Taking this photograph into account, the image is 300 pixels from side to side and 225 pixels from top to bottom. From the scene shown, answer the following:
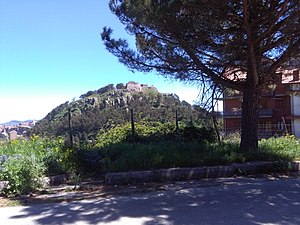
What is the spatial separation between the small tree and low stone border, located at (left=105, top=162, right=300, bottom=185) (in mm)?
1488

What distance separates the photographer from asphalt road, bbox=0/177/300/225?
4.94m

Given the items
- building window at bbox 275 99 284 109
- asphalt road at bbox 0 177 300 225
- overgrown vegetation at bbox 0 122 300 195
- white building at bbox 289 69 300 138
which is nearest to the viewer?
asphalt road at bbox 0 177 300 225

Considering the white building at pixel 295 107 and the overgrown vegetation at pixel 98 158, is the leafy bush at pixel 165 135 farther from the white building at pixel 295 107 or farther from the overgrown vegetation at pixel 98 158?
the white building at pixel 295 107

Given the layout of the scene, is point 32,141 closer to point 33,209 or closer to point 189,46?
point 33,209

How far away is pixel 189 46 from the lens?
31.4ft

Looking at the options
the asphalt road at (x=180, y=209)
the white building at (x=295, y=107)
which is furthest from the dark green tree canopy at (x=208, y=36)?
the white building at (x=295, y=107)

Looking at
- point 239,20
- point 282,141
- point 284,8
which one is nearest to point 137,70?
point 239,20

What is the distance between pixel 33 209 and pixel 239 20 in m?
7.21

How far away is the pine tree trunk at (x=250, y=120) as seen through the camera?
10.1 metres

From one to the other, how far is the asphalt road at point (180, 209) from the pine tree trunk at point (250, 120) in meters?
3.05

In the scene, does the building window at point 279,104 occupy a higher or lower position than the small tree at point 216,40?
higher

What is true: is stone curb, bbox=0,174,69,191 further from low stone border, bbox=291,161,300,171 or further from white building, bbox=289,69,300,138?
white building, bbox=289,69,300,138

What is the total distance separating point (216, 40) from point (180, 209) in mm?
6141

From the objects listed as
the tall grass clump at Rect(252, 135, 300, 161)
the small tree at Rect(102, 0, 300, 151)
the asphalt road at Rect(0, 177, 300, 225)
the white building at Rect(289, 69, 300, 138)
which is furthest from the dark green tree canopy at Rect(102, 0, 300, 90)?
the white building at Rect(289, 69, 300, 138)
